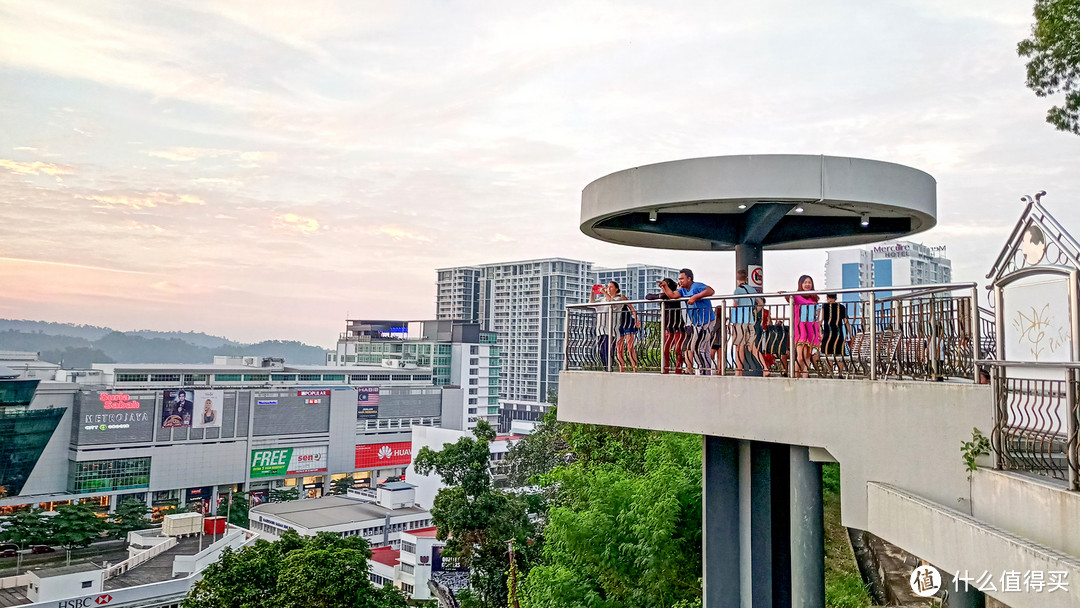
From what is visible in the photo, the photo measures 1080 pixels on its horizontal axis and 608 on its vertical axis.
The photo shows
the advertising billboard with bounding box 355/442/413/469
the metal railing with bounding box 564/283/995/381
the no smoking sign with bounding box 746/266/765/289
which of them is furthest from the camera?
the advertising billboard with bounding box 355/442/413/469

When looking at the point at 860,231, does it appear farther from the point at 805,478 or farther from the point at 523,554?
the point at 523,554

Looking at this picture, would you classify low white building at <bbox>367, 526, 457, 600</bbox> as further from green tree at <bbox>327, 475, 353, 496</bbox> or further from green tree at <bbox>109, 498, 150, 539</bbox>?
green tree at <bbox>327, 475, 353, 496</bbox>

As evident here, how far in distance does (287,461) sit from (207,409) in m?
9.90

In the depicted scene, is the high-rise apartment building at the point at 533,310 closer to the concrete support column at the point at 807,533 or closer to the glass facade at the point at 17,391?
the glass facade at the point at 17,391

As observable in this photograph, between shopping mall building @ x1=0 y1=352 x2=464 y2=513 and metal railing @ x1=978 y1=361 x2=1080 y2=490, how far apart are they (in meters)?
65.2

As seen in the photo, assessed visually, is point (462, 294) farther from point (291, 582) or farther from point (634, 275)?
point (291, 582)

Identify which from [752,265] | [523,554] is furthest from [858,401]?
[523,554]

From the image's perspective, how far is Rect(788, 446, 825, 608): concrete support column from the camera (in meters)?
6.52

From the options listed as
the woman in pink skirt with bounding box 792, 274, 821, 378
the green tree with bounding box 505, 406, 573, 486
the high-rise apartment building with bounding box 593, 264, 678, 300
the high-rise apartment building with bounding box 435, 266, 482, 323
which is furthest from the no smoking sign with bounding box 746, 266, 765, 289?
the high-rise apartment building with bounding box 435, 266, 482, 323

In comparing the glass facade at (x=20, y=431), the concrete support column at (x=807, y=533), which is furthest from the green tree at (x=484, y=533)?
the glass facade at (x=20, y=431)

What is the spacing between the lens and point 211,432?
64.7 m

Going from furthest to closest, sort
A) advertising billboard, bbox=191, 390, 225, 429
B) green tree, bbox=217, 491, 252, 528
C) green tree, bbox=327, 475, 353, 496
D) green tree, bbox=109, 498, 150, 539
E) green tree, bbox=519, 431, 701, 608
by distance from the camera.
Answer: green tree, bbox=327, 475, 353, 496
advertising billboard, bbox=191, 390, 225, 429
green tree, bbox=217, 491, 252, 528
green tree, bbox=109, 498, 150, 539
green tree, bbox=519, 431, 701, 608

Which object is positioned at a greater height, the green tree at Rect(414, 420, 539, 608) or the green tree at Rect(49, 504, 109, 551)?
the green tree at Rect(414, 420, 539, 608)

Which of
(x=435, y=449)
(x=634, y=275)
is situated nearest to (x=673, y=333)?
(x=435, y=449)
